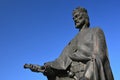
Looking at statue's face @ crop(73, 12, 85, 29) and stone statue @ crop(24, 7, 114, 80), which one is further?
statue's face @ crop(73, 12, 85, 29)

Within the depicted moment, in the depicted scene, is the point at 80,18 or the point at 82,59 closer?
the point at 82,59

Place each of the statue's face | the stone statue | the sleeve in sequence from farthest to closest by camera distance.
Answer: the statue's face < the stone statue < the sleeve

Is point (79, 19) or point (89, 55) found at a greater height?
point (79, 19)

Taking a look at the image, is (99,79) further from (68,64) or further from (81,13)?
(81,13)

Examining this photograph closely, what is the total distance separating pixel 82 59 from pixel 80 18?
1.48 meters

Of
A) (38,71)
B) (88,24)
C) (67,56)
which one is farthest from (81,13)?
(38,71)

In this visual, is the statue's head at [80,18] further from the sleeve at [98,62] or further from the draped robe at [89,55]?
the sleeve at [98,62]

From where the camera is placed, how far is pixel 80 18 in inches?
448

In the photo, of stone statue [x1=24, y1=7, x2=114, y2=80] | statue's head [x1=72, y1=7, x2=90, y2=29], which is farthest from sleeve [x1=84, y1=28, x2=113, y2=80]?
statue's head [x1=72, y1=7, x2=90, y2=29]

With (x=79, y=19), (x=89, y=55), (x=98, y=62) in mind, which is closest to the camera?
(x=98, y=62)

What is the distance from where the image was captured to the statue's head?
1138 cm

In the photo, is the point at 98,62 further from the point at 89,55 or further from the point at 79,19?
the point at 79,19

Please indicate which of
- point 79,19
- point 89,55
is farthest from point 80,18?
point 89,55

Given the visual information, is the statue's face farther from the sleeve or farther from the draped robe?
the sleeve
